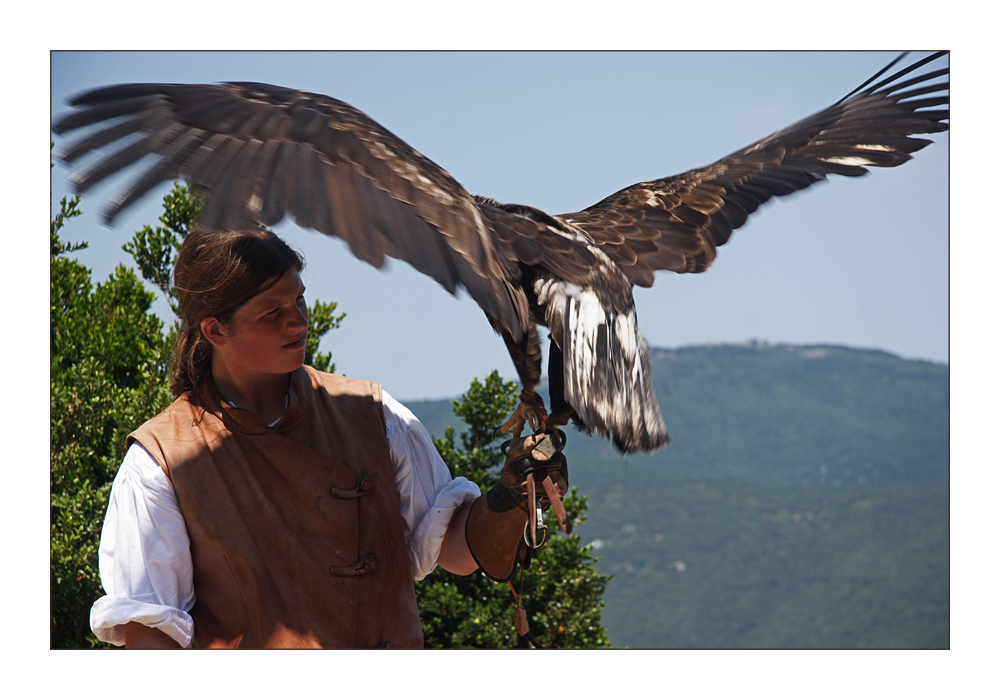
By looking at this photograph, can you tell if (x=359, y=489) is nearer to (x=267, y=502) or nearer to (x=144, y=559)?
(x=267, y=502)

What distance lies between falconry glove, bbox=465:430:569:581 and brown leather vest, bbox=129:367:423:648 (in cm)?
17

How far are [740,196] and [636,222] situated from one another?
1.46 feet

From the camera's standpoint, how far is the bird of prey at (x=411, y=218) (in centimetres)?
110

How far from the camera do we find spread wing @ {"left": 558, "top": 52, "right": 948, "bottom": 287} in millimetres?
1944

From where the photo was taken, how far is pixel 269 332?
4.65 ft

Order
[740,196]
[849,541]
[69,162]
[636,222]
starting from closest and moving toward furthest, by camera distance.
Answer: [69,162] < [636,222] < [740,196] < [849,541]

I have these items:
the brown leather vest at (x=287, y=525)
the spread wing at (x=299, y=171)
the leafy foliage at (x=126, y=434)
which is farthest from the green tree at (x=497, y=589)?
the spread wing at (x=299, y=171)

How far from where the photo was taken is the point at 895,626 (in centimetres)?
1157

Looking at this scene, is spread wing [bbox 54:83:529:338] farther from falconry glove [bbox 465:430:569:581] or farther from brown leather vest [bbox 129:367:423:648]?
brown leather vest [bbox 129:367:423:648]

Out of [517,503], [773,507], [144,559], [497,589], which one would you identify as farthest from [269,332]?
[773,507]

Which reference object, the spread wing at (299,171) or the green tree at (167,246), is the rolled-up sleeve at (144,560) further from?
the green tree at (167,246)

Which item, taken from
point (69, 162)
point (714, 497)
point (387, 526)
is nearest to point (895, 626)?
point (714, 497)

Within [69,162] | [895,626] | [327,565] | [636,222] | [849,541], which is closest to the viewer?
[69,162]

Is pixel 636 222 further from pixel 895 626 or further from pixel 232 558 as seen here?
pixel 895 626
